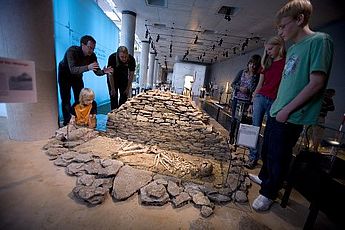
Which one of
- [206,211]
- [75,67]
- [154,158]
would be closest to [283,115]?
[206,211]

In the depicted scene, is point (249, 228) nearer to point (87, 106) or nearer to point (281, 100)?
point (281, 100)

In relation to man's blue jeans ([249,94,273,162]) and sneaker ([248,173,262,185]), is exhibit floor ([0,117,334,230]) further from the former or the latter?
man's blue jeans ([249,94,273,162])

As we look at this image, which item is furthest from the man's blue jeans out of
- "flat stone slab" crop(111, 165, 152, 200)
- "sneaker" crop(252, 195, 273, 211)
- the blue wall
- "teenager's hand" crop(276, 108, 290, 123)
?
the blue wall

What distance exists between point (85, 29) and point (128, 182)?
4.79 meters

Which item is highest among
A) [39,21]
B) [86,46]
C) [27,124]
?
[39,21]

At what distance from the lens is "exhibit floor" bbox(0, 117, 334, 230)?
1411 millimetres

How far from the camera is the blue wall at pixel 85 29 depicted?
12.8 feet

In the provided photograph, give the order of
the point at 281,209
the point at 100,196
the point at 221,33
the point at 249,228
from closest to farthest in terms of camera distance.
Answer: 1. the point at 249,228
2. the point at 100,196
3. the point at 281,209
4. the point at 221,33

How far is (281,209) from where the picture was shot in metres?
1.85

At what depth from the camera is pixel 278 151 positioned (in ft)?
5.45

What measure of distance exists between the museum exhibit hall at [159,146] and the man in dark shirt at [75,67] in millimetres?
18

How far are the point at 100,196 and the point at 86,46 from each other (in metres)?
2.33

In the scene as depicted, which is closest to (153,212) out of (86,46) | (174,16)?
(86,46)

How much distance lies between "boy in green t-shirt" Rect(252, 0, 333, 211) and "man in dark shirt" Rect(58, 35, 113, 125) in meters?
2.50
